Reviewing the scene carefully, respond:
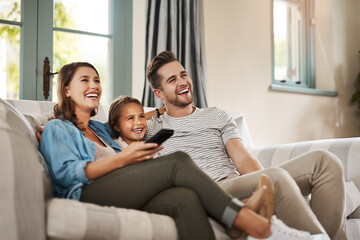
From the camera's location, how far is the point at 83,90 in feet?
5.55

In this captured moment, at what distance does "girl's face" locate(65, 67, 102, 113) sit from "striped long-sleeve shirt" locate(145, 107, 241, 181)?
37 centimetres

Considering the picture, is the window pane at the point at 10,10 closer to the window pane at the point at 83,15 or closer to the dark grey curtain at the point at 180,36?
the window pane at the point at 83,15

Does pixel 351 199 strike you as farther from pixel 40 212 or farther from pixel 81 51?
pixel 81 51

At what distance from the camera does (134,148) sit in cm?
136

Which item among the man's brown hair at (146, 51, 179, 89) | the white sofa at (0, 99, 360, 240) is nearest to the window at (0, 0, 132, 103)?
the man's brown hair at (146, 51, 179, 89)

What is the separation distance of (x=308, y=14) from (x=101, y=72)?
2.50m

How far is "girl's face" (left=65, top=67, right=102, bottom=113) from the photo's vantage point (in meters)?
1.69

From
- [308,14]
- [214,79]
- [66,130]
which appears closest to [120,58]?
[214,79]

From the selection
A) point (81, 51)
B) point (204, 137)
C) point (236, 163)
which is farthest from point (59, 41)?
point (236, 163)

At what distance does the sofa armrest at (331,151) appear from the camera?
210 cm

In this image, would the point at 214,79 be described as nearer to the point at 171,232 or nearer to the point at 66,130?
the point at 66,130

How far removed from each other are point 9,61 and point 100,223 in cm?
198

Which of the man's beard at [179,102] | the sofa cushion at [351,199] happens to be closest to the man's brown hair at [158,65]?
the man's beard at [179,102]

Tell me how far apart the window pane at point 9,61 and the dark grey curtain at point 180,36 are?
0.83 metres
